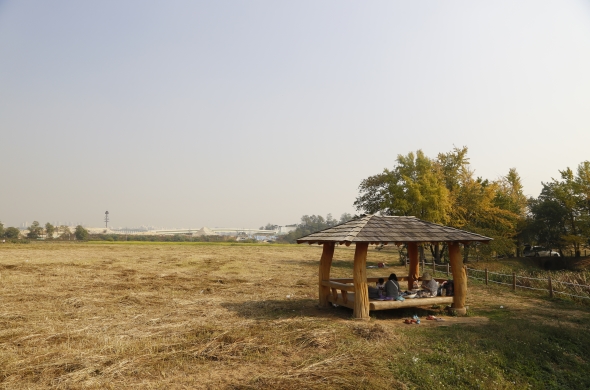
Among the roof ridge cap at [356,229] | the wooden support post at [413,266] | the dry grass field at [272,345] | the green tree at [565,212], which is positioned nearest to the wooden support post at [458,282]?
the dry grass field at [272,345]

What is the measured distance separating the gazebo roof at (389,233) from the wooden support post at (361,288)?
0.46 metres

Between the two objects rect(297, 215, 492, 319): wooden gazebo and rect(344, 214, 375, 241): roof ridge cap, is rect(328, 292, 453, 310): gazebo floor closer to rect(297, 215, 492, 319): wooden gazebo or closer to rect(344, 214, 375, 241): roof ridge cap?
rect(297, 215, 492, 319): wooden gazebo

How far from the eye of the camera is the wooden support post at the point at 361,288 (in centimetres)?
1184

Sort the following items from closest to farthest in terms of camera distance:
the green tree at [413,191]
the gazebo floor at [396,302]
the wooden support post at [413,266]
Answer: the gazebo floor at [396,302], the wooden support post at [413,266], the green tree at [413,191]

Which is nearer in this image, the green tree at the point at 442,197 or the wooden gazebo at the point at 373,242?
the wooden gazebo at the point at 373,242

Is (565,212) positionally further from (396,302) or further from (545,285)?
(396,302)

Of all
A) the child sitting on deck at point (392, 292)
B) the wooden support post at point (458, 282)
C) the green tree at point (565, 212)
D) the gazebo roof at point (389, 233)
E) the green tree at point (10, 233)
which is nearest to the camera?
the gazebo roof at point (389, 233)

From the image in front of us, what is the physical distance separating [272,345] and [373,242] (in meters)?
4.28

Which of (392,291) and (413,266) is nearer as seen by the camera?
(392,291)

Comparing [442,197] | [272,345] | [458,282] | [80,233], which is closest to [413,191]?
[442,197]

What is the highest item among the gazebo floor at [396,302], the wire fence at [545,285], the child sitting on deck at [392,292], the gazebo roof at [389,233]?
the gazebo roof at [389,233]

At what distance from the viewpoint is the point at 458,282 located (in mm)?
13180

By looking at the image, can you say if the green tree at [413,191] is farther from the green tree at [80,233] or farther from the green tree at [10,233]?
the green tree at [10,233]

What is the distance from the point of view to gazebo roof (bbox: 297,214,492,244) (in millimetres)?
11781
